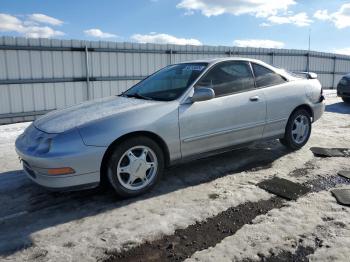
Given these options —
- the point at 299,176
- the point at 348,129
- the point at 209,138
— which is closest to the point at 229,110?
the point at 209,138

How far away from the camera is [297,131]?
225 inches

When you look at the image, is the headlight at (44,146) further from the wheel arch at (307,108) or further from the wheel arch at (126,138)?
the wheel arch at (307,108)

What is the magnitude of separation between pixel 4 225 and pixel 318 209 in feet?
10.2

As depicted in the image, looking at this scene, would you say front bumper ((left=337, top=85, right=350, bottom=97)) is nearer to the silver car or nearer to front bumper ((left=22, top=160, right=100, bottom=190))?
the silver car

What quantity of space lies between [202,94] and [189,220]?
1.56 meters

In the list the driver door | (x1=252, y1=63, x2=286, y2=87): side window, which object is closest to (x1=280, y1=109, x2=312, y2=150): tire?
(x1=252, y1=63, x2=286, y2=87): side window

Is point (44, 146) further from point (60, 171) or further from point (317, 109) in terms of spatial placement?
point (317, 109)

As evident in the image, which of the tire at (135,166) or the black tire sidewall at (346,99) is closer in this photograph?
the tire at (135,166)

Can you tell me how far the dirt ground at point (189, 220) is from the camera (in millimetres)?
2936

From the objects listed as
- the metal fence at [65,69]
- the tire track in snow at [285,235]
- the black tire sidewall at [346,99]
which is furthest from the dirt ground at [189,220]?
the black tire sidewall at [346,99]

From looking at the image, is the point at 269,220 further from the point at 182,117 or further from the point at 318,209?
the point at 182,117

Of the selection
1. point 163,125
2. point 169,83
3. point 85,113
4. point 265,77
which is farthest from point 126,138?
point 265,77

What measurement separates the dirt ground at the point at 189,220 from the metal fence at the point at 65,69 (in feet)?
13.9

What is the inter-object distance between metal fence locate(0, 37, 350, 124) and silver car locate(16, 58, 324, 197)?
4825mm
